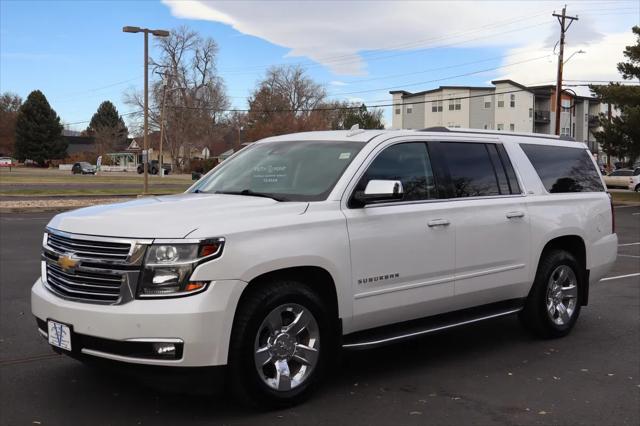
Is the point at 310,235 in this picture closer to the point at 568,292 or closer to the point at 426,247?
the point at 426,247

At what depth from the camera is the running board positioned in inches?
180

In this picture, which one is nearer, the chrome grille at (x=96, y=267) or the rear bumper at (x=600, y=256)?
the chrome grille at (x=96, y=267)

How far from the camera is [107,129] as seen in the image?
113688mm

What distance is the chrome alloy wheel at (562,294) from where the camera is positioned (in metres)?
6.15

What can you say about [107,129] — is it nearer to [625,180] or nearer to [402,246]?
[625,180]

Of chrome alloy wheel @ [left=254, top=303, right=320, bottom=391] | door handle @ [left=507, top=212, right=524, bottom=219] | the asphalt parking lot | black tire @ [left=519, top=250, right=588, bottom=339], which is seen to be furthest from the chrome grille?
black tire @ [left=519, top=250, right=588, bottom=339]

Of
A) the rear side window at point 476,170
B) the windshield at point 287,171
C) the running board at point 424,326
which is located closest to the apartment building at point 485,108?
the rear side window at point 476,170

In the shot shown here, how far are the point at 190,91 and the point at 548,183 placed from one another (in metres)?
84.6

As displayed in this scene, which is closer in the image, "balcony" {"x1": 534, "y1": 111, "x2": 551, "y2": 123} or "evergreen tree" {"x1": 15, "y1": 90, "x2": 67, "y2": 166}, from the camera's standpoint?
"balcony" {"x1": 534, "y1": 111, "x2": 551, "y2": 123}

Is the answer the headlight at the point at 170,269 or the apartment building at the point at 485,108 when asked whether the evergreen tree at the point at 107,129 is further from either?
the headlight at the point at 170,269

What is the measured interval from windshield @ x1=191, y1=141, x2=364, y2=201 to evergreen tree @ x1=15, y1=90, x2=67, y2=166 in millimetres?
100857

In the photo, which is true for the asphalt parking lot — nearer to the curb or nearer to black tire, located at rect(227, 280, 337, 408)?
black tire, located at rect(227, 280, 337, 408)

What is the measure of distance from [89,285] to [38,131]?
337 ft

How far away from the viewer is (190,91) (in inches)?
3423
